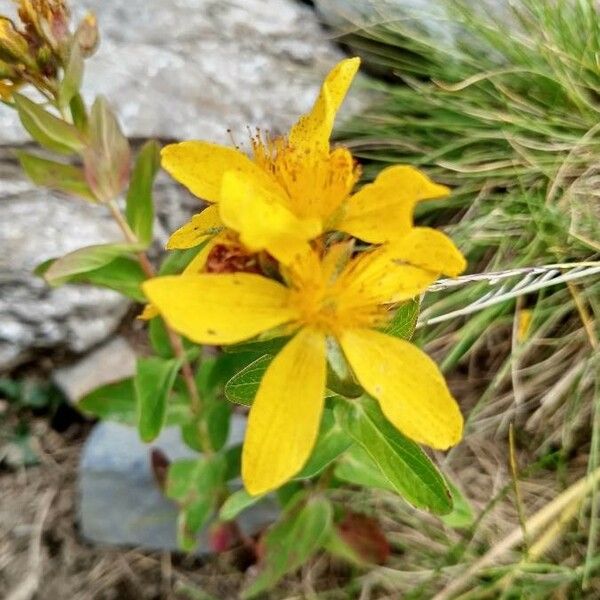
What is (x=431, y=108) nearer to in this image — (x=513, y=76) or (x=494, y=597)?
(x=513, y=76)

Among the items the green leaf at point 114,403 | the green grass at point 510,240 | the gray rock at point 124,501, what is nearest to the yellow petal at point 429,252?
the green grass at point 510,240

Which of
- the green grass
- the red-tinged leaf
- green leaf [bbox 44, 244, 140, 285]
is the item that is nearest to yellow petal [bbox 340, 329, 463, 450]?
A: green leaf [bbox 44, 244, 140, 285]

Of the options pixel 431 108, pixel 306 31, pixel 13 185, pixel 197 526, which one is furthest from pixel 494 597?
pixel 306 31

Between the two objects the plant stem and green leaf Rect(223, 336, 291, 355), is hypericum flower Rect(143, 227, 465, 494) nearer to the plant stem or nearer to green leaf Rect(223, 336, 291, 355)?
green leaf Rect(223, 336, 291, 355)

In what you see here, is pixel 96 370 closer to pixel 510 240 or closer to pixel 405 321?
pixel 510 240

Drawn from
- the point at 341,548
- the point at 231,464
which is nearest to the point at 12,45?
the point at 231,464

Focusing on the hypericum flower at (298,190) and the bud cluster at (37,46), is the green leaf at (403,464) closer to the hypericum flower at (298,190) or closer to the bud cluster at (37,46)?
the hypericum flower at (298,190)
